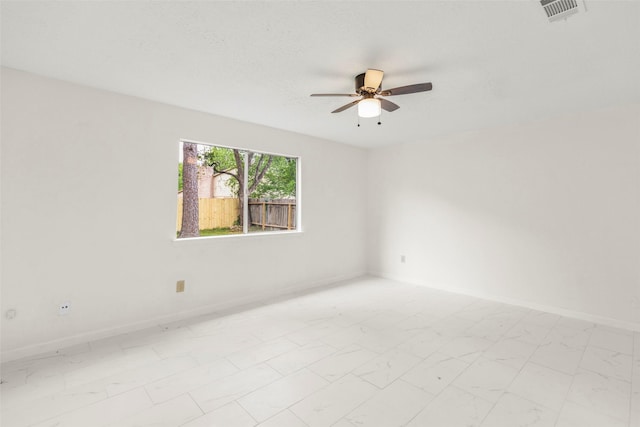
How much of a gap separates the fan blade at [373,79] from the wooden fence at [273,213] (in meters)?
2.27

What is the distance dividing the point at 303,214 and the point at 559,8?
133 inches

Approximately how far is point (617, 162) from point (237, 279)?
4330 millimetres

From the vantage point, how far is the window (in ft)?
11.4

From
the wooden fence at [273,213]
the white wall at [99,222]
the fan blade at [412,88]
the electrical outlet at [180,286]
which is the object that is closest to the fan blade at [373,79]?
the fan blade at [412,88]

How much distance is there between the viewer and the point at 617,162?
3.12 metres

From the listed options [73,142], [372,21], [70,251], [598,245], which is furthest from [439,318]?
[73,142]

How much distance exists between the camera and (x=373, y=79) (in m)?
2.26

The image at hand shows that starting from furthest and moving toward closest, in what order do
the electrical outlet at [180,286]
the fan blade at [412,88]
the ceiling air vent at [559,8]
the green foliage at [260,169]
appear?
the green foliage at [260,169]
the electrical outlet at [180,286]
the fan blade at [412,88]
the ceiling air vent at [559,8]

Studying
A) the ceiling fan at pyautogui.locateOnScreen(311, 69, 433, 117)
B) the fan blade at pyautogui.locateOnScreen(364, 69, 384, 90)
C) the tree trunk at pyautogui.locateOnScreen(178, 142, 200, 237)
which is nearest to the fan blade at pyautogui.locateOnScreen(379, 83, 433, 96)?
the ceiling fan at pyautogui.locateOnScreen(311, 69, 433, 117)

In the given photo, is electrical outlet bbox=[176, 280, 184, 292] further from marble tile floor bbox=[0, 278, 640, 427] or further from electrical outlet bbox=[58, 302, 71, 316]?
electrical outlet bbox=[58, 302, 71, 316]

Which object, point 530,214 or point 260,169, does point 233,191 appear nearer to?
point 260,169

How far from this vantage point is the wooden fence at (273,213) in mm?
4059

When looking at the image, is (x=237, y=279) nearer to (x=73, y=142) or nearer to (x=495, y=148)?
(x=73, y=142)

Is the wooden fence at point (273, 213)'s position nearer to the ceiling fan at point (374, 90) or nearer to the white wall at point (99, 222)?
the white wall at point (99, 222)
